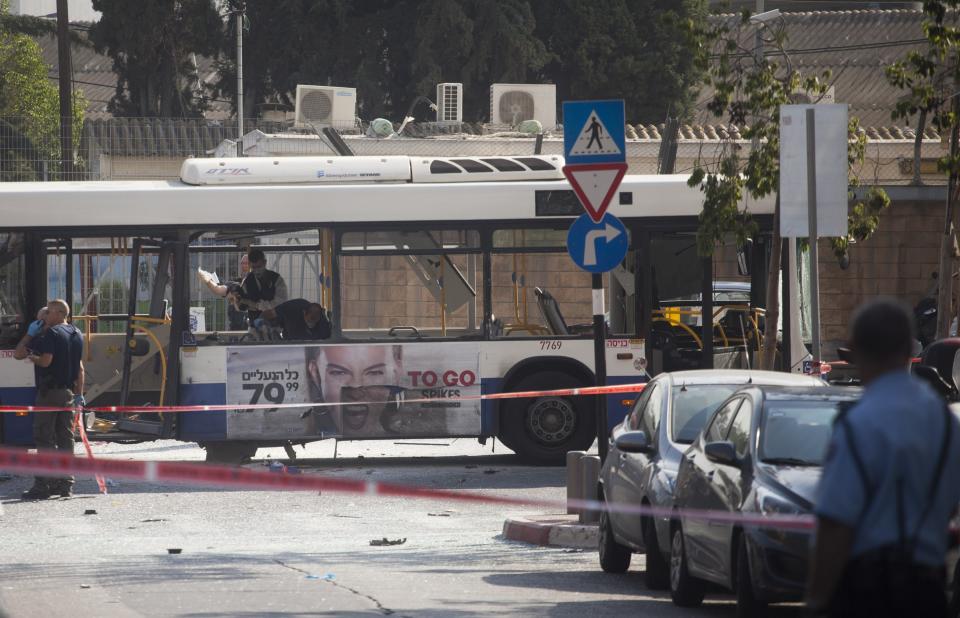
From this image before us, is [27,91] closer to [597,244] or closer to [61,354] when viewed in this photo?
[61,354]

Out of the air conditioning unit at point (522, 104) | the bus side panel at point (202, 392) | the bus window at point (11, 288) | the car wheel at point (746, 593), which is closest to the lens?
the car wheel at point (746, 593)

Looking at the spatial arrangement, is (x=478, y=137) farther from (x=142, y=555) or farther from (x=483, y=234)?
(x=142, y=555)

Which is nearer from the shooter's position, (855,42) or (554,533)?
(554,533)

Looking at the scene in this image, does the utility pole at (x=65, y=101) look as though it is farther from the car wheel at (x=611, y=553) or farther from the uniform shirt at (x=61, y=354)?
the car wheel at (x=611, y=553)

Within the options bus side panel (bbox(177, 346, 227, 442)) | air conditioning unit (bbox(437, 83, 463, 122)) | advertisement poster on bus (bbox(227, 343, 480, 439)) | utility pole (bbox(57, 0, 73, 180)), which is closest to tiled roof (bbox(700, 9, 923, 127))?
air conditioning unit (bbox(437, 83, 463, 122))

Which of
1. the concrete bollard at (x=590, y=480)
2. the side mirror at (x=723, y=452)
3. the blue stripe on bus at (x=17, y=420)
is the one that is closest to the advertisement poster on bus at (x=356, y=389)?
the blue stripe on bus at (x=17, y=420)

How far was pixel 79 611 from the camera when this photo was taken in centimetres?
902

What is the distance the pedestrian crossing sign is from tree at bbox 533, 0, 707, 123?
115 feet

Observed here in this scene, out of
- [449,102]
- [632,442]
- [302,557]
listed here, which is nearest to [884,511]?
[632,442]

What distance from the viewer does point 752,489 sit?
838 cm

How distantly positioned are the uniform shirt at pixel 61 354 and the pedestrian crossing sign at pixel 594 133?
17.5ft

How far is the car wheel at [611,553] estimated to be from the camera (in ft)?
35.6

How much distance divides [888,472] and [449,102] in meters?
32.0

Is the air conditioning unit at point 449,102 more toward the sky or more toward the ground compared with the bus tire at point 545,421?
more toward the sky
